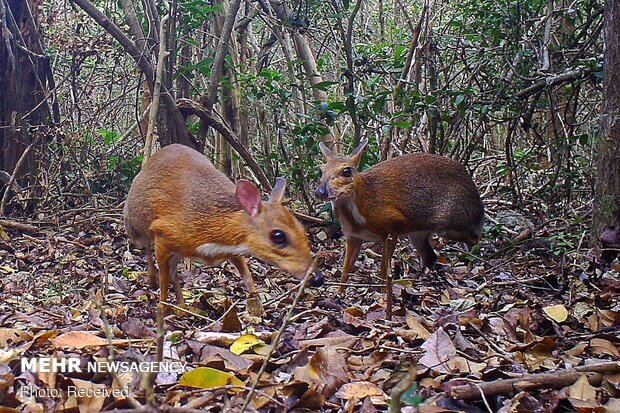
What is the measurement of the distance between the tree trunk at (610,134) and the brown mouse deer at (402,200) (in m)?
1.84

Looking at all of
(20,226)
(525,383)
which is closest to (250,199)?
(525,383)

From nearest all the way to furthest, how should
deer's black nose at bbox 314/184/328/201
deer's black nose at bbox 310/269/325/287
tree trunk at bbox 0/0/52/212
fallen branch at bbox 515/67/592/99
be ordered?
deer's black nose at bbox 310/269/325/287, deer's black nose at bbox 314/184/328/201, fallen branch at bbox 515/67/592/99, tree trunk at bbox 0/0/52/212

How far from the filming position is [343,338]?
12.0 ft

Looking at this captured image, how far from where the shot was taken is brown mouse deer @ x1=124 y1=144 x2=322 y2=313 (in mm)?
4809

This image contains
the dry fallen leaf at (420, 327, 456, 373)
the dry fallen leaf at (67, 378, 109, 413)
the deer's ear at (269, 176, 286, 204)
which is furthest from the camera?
the deer's ear at (269, 176, 286, 204)

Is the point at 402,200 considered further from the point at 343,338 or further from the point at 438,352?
the point at 438,352

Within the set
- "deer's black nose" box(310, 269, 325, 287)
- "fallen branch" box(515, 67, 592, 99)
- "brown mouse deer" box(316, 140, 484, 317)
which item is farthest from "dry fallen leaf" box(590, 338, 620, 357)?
"fallen branch" box(515, 67, 592, 99)

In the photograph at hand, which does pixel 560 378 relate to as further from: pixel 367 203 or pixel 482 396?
pixel 367 203

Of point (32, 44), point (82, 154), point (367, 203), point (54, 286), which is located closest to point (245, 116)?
point (82, 154)

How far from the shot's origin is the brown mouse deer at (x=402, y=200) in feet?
22.2

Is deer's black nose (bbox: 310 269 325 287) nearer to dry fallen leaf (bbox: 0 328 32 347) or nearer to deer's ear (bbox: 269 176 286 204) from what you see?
→ deer's ear (bbox: 269 176 286 204)

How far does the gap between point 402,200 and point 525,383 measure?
14.6 ft

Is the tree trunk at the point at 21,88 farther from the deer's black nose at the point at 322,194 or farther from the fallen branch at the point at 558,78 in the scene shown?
the fallen branch at the point at 558,78

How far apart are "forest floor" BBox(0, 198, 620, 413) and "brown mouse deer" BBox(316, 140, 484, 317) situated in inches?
17.5
